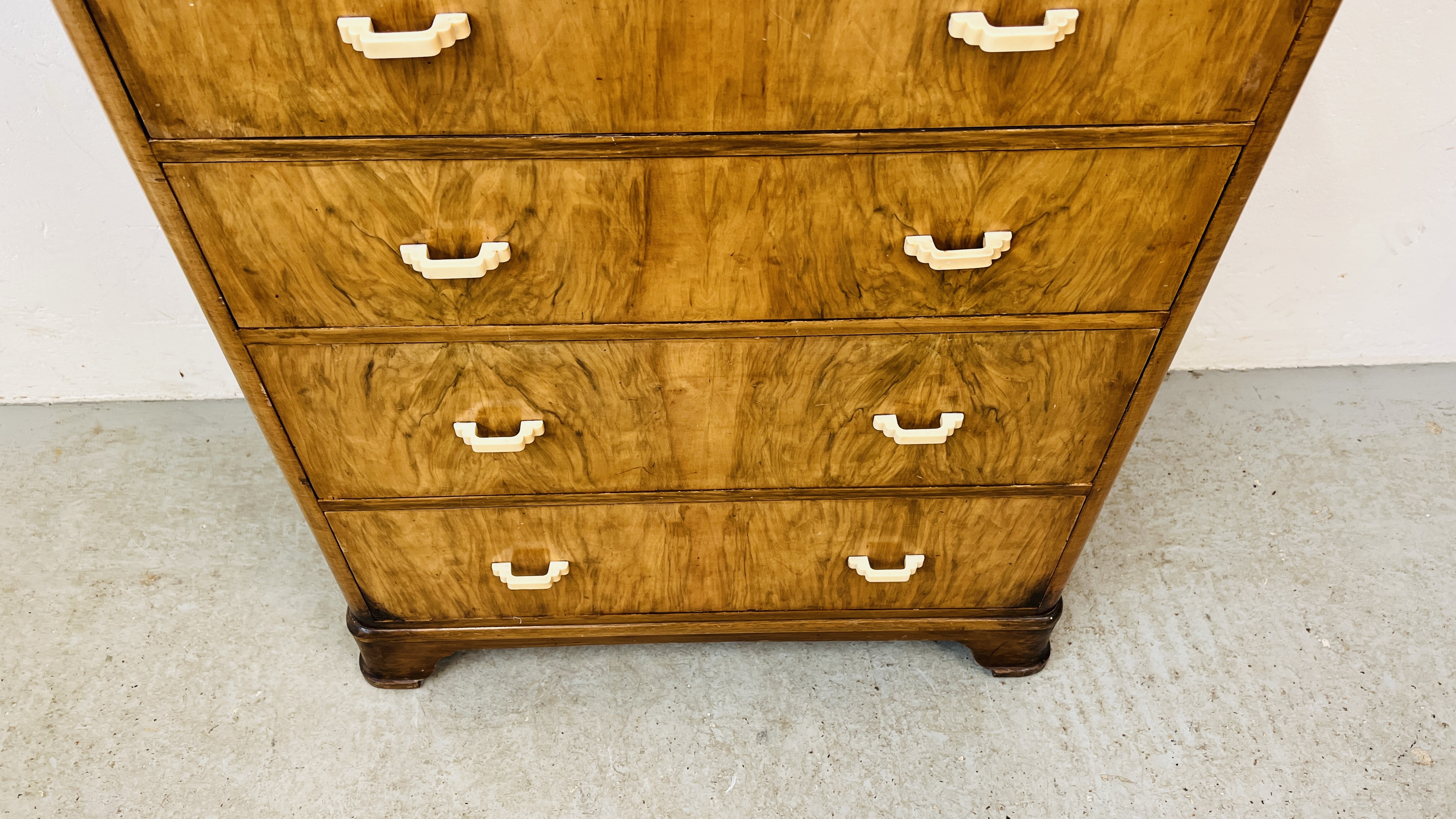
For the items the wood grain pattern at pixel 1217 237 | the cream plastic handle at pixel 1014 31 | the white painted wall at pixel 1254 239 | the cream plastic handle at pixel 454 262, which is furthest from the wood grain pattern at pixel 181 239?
the wood grain pattern at pixel 1217 237

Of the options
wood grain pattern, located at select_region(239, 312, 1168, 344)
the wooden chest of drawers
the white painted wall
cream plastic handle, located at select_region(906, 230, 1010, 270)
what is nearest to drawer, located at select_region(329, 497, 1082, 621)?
the wooden chest of drawers

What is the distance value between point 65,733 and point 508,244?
1202mm

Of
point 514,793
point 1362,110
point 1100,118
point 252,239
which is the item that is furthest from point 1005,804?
point 1362,110

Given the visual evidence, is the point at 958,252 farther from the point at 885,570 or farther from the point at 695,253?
the point at 885,570

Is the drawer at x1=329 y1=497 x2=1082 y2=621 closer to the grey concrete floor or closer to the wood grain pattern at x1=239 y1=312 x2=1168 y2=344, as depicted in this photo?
the grey concrete floor

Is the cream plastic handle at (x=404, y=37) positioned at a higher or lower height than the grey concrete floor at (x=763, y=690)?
higher

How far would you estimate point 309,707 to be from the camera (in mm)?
1476

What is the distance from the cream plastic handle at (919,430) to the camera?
3.61 ft

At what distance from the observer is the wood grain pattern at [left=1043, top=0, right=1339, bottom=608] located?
796 mm

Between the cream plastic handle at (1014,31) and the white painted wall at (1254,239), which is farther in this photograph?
the white painted wall at (1254,239)

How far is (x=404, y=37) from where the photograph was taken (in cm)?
74

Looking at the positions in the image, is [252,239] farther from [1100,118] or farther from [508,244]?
[1100,118]

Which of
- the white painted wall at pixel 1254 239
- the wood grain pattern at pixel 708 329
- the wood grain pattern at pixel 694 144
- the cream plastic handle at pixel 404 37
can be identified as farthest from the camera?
the white painted wall at pixel 1254 239

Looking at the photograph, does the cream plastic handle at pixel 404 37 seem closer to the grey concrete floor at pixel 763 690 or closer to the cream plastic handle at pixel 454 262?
the cream plastic handle at pixel 454 262
